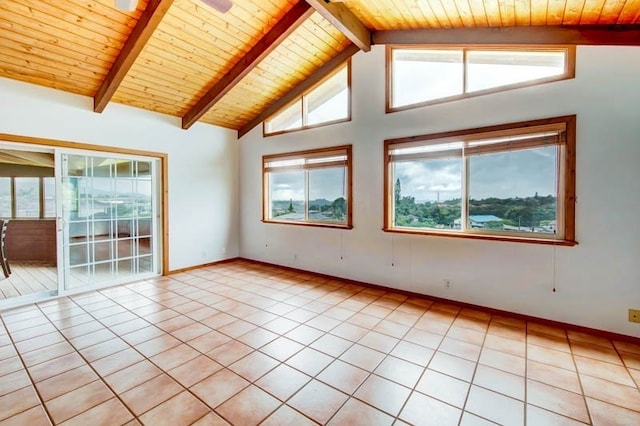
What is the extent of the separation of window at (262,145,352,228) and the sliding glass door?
2.03 m

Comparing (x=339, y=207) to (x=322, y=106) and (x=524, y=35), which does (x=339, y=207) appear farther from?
(x=524, y=35)

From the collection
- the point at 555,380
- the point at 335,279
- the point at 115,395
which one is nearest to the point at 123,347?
the point at 115,395

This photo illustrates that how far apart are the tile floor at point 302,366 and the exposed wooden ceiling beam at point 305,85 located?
351 cm

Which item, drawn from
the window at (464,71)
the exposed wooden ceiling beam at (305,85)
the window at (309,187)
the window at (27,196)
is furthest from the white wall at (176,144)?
the window at (464,71)

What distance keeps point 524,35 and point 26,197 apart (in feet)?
29.4

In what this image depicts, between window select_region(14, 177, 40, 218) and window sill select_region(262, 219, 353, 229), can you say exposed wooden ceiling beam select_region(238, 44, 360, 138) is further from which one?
window select_region(14, 177, 40, 218)

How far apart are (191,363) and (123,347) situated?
78 centimetres

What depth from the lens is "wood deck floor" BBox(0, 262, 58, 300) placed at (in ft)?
13.6

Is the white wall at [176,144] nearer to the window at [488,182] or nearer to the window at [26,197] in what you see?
the window at [26,197]

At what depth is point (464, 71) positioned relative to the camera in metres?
3.65

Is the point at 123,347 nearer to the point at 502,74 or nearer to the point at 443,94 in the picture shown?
the point at 443,94

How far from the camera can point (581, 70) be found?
295 cm

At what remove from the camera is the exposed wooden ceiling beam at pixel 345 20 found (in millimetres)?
3230

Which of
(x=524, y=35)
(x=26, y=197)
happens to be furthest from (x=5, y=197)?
(x=524, y=35)
